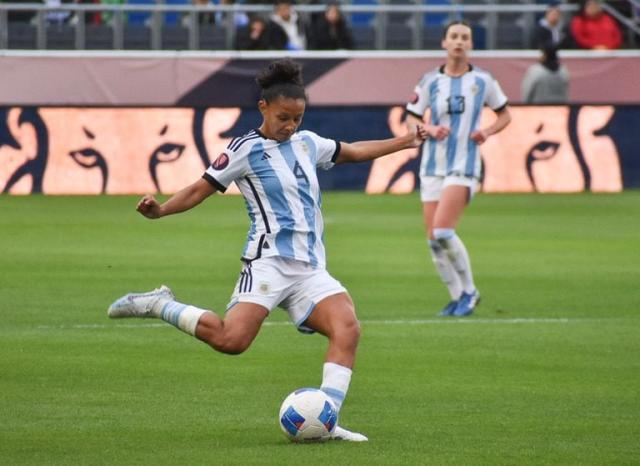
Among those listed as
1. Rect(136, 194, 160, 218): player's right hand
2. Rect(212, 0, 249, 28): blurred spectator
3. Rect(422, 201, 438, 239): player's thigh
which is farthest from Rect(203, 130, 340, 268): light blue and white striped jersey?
Rect(212, 0, 249, 28): blurred spectator

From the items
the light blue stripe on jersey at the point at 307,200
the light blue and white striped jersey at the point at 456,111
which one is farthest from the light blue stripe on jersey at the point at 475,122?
the light blue stripe on jersey at the point at 307,200

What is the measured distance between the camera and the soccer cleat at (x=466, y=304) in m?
12.6

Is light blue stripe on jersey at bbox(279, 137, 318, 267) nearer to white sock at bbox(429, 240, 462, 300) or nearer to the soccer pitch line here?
the soccer pitch line

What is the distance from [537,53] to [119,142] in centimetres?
741

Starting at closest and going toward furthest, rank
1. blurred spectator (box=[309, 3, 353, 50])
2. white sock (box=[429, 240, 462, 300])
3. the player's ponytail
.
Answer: the player's ponytail < white sock (box=[429, 240, 462, 300]) < blurred spectator (box=[309, 3, 353, 50])

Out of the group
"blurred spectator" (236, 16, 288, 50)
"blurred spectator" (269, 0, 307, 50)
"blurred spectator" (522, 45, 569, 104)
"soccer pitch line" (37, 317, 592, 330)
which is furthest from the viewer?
"blurred spectator" (269, 0, 307, 50)

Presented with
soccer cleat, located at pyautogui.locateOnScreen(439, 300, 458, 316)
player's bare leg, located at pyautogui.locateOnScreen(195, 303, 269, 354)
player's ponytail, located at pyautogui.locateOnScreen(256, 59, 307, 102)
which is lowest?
soccer cleat, located at pyautogui.locateOnScreen(439, 300, 458, 316)

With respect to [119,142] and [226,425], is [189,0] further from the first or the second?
[226,425]

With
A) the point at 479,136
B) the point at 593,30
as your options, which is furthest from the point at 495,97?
the point at 593,30

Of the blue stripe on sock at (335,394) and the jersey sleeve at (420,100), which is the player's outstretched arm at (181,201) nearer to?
the blue stripe on sock at (335,394)

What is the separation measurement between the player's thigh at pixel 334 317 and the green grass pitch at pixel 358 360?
→ 532 millimetres

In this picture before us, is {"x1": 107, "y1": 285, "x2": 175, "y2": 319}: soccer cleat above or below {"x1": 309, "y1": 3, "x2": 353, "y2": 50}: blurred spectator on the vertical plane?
above

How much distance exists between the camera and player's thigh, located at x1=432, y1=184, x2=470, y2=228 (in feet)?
41.7

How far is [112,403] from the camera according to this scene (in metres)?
8.46
